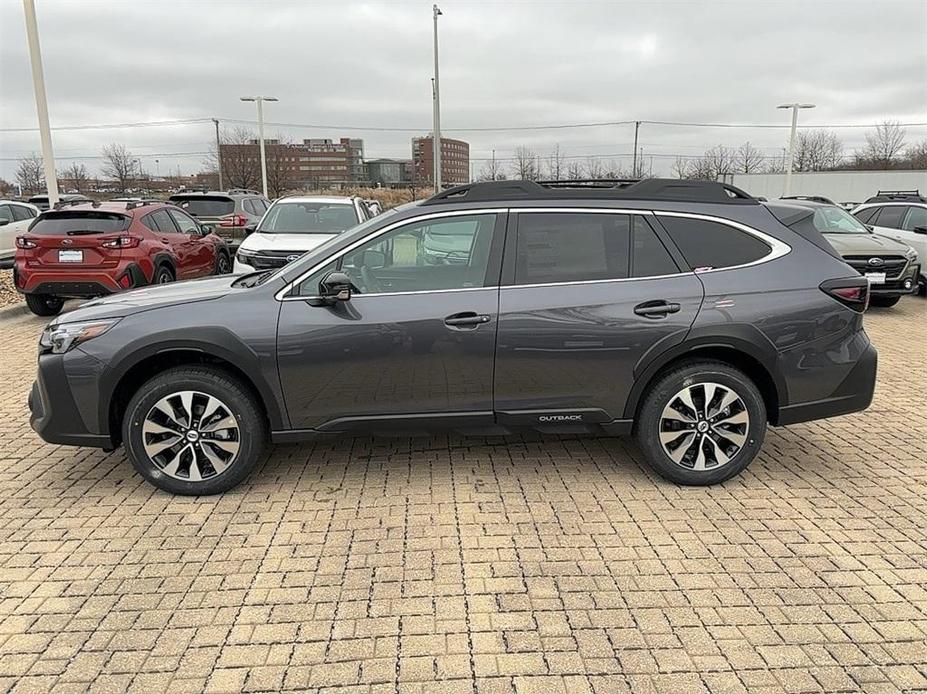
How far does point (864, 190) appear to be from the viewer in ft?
146

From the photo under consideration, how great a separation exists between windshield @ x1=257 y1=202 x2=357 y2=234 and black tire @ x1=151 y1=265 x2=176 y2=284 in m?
1.60

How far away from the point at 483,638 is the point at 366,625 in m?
0.50

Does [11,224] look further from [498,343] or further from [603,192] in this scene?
[603,192]

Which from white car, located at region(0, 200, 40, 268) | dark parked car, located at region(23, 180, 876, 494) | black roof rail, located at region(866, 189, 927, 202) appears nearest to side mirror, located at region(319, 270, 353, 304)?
dark parked car, located at region(23, 180, 876, 494)

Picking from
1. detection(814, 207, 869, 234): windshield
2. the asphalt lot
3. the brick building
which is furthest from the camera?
the brick building

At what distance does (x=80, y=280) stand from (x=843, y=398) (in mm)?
8711

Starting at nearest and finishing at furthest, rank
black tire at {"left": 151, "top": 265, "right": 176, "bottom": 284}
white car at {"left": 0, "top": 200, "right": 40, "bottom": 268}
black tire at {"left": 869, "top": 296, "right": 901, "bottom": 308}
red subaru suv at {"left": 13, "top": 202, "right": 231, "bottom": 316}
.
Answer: red subaru suv at {"left": 13, "top": 202, "right": 231, "bottom": 316} < black tire at {"left": 151, "top": 265, "right": 176, "bottom": 284} < black tire at {"left": 869, "top": 296, "right": 901, "bottom": 308} < white car at {"left": 0, "top": 200, "right": 40, "bottom": 268}

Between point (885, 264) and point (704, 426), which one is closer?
point (704, 426)

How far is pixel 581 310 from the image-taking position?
384cm

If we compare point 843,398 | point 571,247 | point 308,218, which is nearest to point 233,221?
point 308,218

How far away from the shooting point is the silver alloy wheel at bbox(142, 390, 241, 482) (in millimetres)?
3791

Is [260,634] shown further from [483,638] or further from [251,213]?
[251,213]

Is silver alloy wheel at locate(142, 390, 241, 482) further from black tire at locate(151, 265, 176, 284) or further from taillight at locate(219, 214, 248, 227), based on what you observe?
taillight at locate(219, 214, 248, 227)

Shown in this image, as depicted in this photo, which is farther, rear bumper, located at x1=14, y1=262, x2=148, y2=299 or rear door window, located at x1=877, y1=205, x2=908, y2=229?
rear door window, located at x1=877, y1=205, x2=908, y2=229
